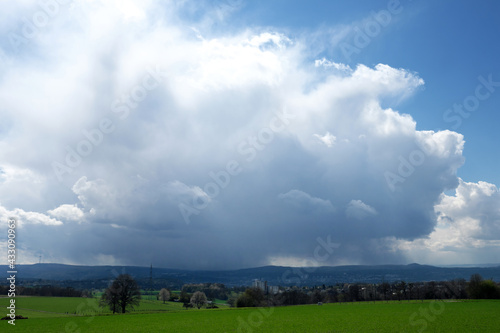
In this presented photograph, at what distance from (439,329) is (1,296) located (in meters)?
115

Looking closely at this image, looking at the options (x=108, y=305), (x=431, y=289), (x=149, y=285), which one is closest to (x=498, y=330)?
(x=108, y=305)

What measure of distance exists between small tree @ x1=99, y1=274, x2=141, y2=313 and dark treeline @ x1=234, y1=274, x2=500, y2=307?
Result: 4624 centimetres

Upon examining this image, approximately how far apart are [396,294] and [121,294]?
10257 centimetres

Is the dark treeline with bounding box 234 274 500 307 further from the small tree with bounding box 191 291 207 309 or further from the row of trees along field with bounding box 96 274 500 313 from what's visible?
Result: the small tree with bounding box 191 291 207 309

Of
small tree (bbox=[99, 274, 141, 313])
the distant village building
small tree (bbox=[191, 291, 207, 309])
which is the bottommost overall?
small tree (bbox=[191, 291, 207, 309])

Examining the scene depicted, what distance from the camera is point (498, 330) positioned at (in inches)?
1278

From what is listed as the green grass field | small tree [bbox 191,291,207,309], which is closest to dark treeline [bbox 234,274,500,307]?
small tree [bbox 191,291,207,309]

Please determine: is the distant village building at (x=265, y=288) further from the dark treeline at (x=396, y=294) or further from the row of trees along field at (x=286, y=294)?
the row of trees along field at (x=286, y=294)

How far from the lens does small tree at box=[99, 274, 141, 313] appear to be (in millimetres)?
72562

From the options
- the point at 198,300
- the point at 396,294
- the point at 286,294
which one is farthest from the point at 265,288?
the point at 396,294

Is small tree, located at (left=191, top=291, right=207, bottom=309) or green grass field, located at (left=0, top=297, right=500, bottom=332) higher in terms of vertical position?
Answer: green grass field, located at (left=0, top=297, right=500, bottom=332)

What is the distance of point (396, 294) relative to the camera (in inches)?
5157

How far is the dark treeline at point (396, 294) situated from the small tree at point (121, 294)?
152 feet

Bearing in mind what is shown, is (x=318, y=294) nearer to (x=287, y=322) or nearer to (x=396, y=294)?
(x=396, y=294)
